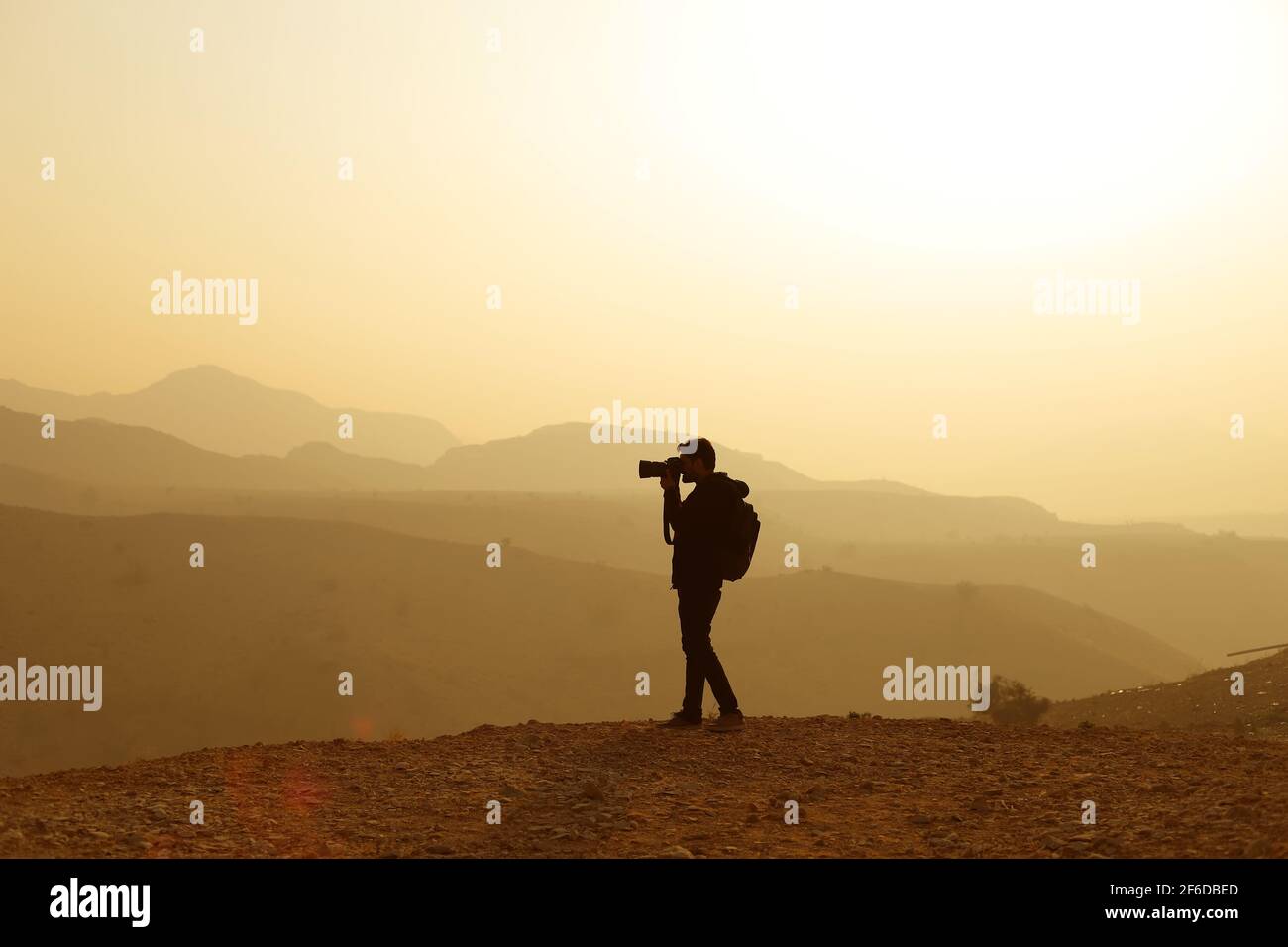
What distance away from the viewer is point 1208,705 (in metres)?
17.5

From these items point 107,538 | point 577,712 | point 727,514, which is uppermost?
point 107,538

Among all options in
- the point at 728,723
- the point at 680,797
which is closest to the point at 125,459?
the point at 728,723

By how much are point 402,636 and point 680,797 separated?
4868cm

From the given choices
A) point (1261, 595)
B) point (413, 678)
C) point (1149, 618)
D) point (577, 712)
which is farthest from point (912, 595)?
point (1261, 595)

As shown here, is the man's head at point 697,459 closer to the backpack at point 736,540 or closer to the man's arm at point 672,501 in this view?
the man's arm at point 672,501

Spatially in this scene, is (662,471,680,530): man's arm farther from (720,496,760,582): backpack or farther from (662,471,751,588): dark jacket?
(720,496,760,582): backpack

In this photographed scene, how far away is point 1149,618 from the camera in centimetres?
9819

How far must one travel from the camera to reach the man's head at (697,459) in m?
9.90

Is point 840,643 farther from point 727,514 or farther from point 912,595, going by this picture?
point 727,514

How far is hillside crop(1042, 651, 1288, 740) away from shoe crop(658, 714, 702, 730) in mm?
8199

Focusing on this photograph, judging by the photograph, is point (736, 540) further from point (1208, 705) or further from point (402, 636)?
point (402, 636)

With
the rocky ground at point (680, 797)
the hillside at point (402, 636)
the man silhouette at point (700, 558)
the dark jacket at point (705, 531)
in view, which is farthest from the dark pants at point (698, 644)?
the hillside at point (402, 636)

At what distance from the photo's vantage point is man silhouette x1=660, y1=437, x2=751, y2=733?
9.83 meters
